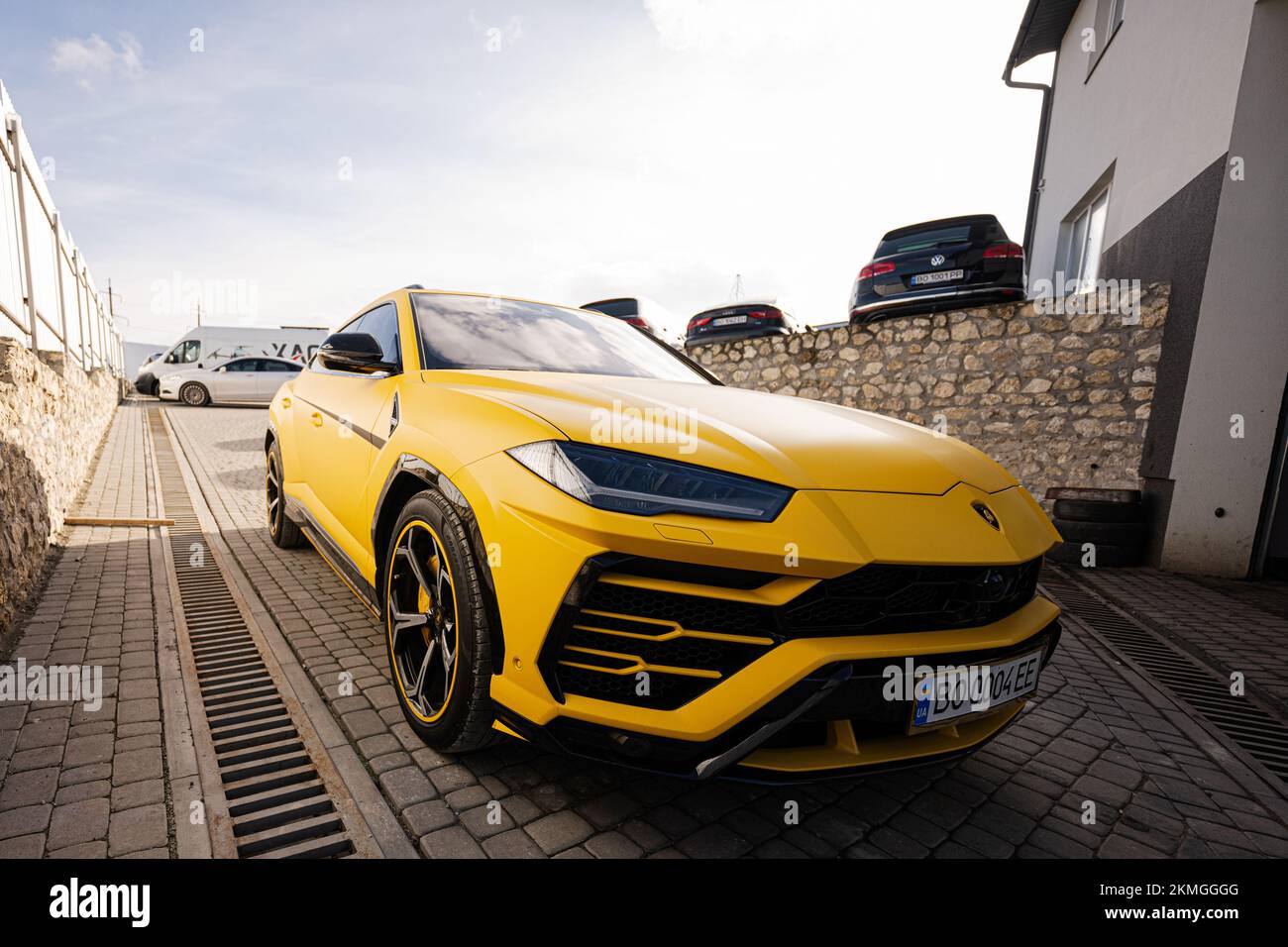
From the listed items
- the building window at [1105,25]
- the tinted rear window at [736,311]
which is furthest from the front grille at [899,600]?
the building window at [1105,25]

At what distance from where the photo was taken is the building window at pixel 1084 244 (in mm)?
9414

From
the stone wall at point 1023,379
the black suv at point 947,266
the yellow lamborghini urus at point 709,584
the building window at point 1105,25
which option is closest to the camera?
the yellow lamborghini urus at point 709,584

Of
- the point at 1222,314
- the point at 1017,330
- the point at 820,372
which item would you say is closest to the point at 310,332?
the point at 820,372

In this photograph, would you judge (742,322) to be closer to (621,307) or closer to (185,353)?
(621,307)

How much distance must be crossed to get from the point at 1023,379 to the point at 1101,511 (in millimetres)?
1925

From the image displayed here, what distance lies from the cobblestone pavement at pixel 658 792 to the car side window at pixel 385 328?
4.69ft

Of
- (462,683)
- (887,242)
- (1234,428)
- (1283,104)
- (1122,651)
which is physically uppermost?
(1283,104)

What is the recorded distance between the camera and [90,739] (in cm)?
234

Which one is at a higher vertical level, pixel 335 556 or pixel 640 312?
pixel 640 312

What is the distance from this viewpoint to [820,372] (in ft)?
30.4

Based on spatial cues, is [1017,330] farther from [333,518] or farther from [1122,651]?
[333,518]

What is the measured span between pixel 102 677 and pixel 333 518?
1.13 metres

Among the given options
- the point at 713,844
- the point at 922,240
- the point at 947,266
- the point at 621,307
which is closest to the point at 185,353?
the point at 621,307

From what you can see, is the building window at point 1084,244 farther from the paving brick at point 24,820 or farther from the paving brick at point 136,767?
the paving brick at point 24,820
